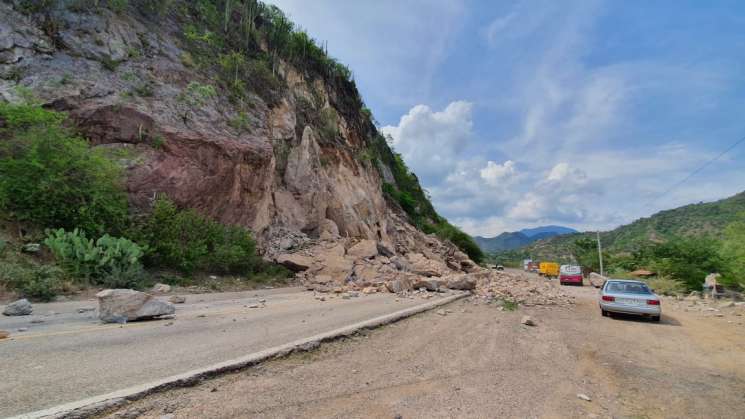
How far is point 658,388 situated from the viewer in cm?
479

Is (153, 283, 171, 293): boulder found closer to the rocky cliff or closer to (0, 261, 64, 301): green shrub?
(0, 261, 64, 301): green shrub

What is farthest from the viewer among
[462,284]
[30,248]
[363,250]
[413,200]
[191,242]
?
[413,200]

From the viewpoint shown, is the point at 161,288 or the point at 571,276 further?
the point at 571,276

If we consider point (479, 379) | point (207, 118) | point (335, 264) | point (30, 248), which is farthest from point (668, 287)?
point (30, 248)

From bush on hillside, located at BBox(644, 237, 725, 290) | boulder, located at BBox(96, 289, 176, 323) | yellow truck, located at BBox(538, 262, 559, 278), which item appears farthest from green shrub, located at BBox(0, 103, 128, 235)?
yellow truck, located at BBox(538, 262, 559, 278)

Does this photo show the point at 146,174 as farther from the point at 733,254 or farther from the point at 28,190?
the point at 733,254

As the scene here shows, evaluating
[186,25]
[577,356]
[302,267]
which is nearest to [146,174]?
[302,267]

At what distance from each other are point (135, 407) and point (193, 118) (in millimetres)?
18098

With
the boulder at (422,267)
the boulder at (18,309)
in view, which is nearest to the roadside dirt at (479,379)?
the boulder at (18,309)

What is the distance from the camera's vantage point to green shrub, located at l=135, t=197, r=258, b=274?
12.9 metres

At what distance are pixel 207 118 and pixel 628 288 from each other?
67.3ft

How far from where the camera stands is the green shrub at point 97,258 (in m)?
10.0

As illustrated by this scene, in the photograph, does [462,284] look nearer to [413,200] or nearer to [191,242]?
[191,242]

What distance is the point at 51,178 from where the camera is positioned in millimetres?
11016
